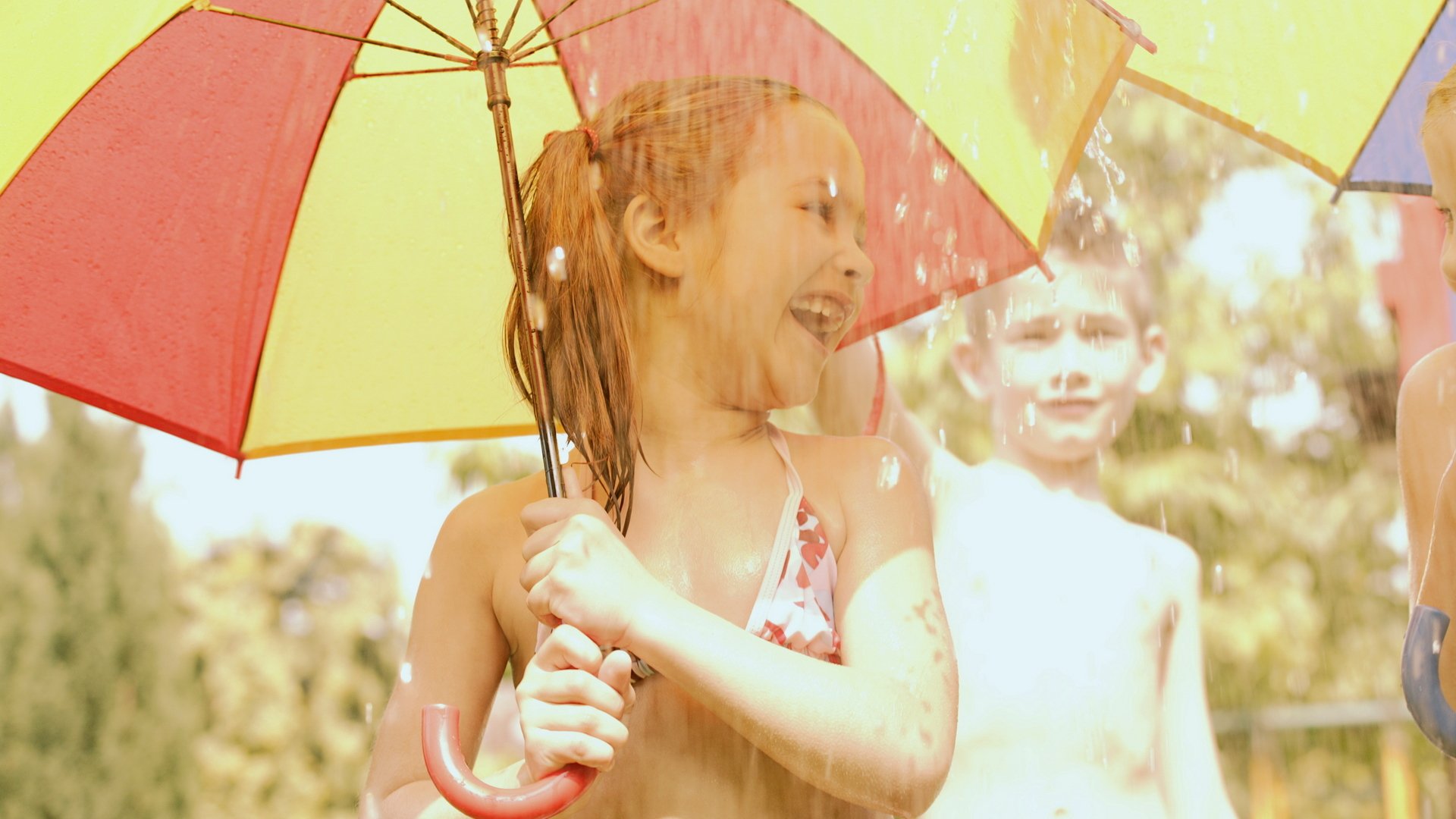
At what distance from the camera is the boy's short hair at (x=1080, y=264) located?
3.68 m

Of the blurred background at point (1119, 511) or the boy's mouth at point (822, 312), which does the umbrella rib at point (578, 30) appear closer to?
the boy's mouth at point (822, 312)

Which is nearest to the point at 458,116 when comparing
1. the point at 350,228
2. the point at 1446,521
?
the point at 350,228

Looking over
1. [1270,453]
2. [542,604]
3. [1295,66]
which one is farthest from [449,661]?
[1270,453]

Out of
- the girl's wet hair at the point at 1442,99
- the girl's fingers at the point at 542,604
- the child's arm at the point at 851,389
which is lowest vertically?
the girl's fingers at the point at 542,604

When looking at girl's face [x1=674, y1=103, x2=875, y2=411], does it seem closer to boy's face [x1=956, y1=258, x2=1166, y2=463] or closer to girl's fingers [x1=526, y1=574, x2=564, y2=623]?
girl's fingers [x1=526, y1=574, x2=564, y2=623]

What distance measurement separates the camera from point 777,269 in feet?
6.75

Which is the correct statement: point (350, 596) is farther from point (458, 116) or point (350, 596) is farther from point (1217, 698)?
point (458, 116)

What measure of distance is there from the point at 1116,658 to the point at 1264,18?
1.47m

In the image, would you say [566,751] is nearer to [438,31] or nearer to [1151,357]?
[438,31]

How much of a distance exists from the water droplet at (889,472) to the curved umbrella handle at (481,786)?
57 centimetres

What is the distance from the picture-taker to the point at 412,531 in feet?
34.6

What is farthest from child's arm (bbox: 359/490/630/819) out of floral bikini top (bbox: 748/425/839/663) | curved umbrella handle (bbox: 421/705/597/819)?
floral bikini top (bbox: 748/425/839/663)

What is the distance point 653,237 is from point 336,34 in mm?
582

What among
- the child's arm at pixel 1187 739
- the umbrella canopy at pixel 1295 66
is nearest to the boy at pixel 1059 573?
the child's arm at pixel 1187 739
